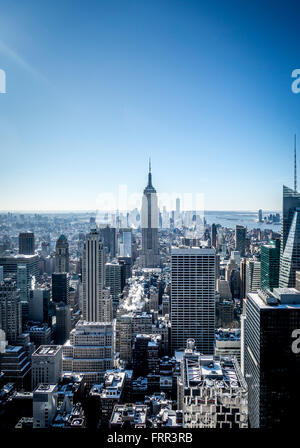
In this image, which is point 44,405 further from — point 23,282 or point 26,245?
point 23,282

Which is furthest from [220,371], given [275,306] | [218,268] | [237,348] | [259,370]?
[218,268]

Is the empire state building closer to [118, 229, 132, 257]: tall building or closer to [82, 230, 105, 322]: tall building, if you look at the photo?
[118, 229, 132, 257]: tall building

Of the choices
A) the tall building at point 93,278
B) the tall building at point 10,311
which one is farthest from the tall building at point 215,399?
the tall building at point 93,278

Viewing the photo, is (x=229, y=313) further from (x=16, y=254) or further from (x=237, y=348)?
(x=16, y=254)

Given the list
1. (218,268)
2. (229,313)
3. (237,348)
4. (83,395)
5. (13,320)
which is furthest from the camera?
(218,268)

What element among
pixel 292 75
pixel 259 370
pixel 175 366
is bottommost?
pixel 175 366

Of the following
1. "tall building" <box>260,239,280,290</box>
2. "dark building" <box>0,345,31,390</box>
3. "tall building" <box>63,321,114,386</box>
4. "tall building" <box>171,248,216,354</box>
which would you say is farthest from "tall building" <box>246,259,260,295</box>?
"dark building" <box>0,345,31,390</box>

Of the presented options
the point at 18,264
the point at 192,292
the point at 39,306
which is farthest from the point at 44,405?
the point at 39,306
